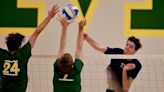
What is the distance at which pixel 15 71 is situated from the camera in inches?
175

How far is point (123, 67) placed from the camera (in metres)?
5.45

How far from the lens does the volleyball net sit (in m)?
6.03

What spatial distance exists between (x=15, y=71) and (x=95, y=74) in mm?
1934

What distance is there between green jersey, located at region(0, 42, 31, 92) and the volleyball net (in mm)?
1416

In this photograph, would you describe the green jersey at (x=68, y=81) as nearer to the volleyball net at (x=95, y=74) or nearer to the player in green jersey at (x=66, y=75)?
the player in green jersey at (x=66, y=75)

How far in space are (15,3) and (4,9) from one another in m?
0.19

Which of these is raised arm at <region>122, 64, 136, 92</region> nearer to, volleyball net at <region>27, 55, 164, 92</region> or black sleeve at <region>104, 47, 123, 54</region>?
black sleeve at <region>104, 47, 123, 54</region>

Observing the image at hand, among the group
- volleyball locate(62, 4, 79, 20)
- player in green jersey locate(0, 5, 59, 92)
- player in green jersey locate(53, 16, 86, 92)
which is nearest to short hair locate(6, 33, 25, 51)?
player in green jersey locate(0, 5, 59, 92)

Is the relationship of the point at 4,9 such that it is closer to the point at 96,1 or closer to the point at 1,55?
the point at 96,1

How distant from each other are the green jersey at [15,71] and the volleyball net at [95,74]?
1.42m

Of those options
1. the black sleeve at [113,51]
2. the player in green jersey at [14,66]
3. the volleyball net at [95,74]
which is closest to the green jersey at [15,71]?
the player in green jersey at [14,66]

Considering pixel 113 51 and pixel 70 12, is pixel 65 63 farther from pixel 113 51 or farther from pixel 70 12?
pixel 113 51

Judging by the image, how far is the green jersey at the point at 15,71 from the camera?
14.6 ft

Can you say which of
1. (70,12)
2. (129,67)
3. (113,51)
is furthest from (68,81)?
(113,51)
